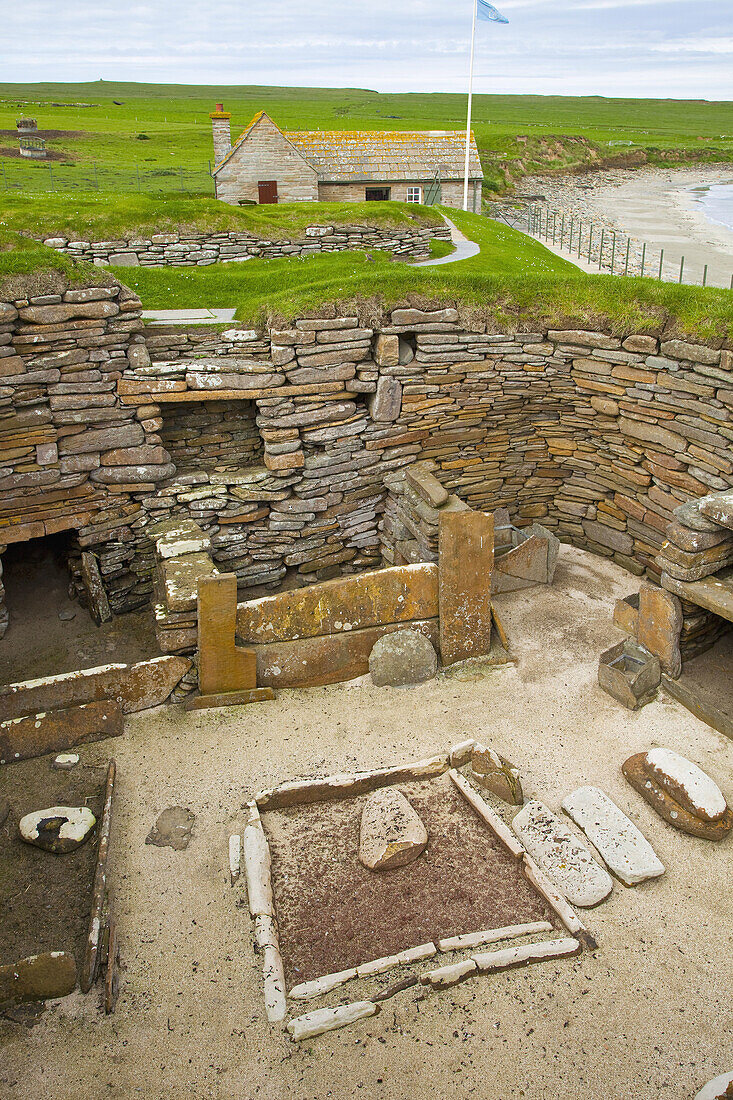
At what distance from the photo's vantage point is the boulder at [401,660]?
7.66m

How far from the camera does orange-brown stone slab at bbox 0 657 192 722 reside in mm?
6840

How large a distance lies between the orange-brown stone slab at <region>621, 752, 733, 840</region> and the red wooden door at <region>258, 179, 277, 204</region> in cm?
2292

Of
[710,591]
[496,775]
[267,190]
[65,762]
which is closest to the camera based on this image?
[496,775]

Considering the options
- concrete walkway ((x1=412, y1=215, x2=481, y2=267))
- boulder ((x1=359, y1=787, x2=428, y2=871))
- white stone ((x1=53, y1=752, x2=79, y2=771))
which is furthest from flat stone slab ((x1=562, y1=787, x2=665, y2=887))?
concrete walkway ((x1=412, y1=215, x2=481, y2=267))

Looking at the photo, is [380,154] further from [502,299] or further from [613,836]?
[613,836]

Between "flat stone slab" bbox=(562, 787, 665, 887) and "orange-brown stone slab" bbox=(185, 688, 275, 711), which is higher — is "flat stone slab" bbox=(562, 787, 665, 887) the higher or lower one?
the lower one

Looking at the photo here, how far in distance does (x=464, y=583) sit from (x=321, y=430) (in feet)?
10.3

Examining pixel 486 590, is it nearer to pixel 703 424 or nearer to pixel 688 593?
pixel 688 593

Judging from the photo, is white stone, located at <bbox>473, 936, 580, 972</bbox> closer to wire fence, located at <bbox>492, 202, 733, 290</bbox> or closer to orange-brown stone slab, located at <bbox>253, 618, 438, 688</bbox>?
orange-brown stone slab, located at <bbox>253, 618, 438, 688</bbox>

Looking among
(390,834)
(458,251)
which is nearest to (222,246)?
(458,251)

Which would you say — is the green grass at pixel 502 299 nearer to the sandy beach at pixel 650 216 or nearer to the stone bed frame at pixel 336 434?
the stone bed frame at pixel 336 434

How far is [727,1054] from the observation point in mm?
4465

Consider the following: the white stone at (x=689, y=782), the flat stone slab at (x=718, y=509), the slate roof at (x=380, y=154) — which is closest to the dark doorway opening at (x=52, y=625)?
the white stone at (x=689, y=782)

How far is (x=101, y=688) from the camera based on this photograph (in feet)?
23.2
